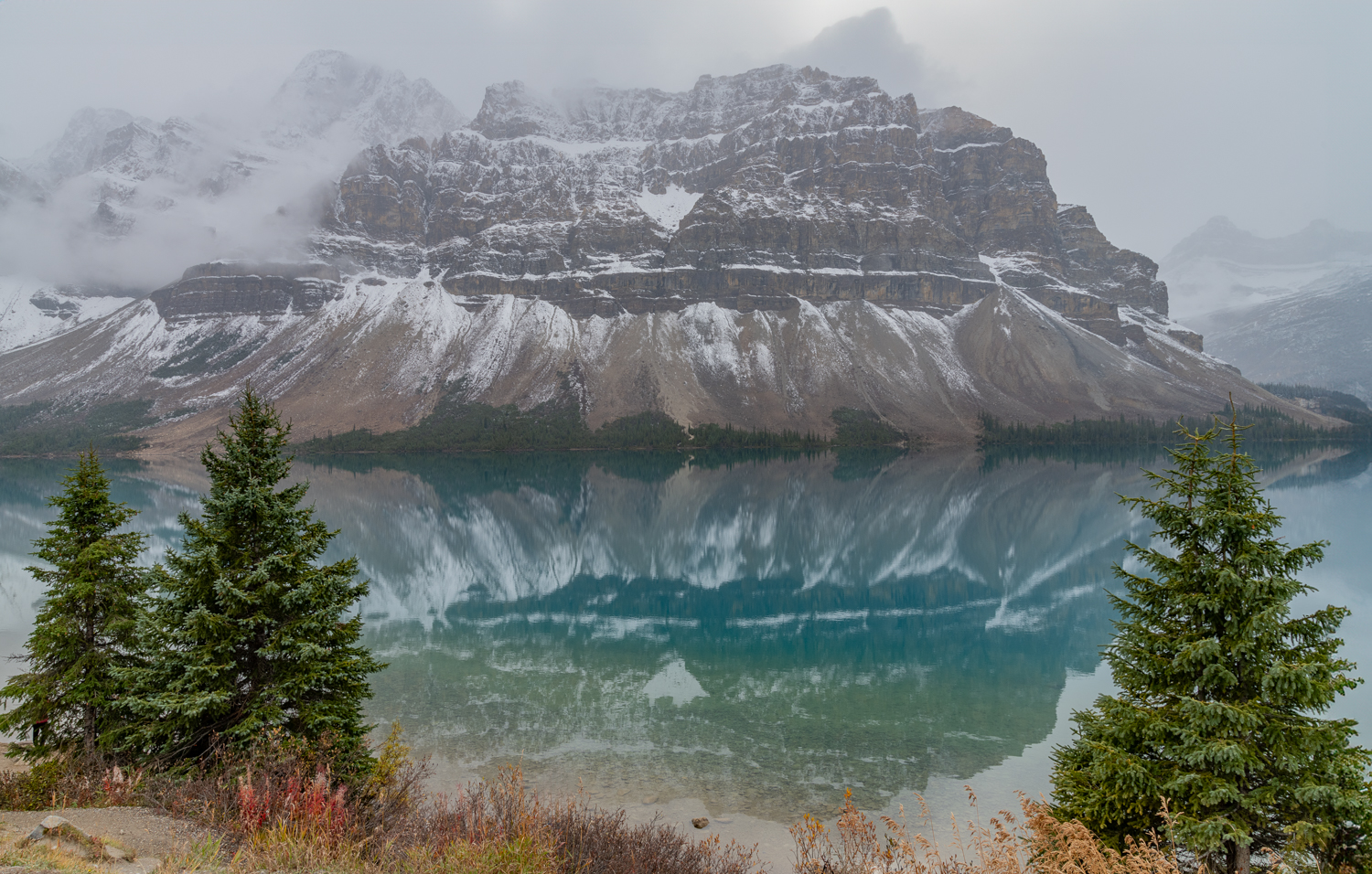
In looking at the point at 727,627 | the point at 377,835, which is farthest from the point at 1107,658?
the point at 727,627

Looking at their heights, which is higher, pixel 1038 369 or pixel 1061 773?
pixel 1038 369

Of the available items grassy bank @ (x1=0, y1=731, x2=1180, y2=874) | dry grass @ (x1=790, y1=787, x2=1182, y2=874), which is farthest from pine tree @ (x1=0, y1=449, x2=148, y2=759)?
dry grass @ (x1=790, y1=787, x2=1182, y2=874)

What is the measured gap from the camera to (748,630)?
30.2 metres

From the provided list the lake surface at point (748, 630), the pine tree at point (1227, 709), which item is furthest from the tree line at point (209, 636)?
the pine tree at point (1227, 709)

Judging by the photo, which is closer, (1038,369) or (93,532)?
(93,532)

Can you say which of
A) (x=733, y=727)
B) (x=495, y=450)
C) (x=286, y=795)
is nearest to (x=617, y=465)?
(x=495, y=450)

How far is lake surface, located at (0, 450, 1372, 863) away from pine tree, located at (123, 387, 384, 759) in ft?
21.8

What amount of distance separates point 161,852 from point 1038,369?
8735 inches

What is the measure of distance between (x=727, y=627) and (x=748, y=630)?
991 mm

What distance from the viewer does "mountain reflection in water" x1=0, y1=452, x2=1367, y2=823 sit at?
17375 millimetres

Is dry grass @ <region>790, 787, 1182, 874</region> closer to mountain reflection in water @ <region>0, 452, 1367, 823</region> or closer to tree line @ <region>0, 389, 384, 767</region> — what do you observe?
mountain reflection in water @ <region>0, 452, 1367, 823</region>

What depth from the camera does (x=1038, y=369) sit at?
19975cm

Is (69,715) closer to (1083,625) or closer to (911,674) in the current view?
(911,674)

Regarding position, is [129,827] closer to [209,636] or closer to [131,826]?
[131,826]
